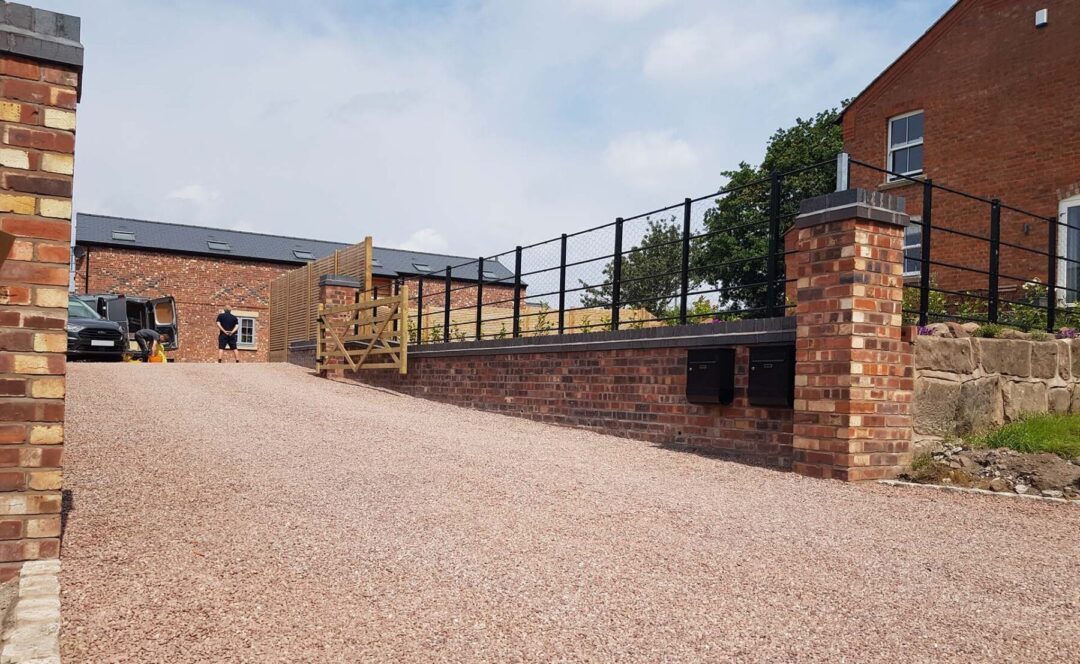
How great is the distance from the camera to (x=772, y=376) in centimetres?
808

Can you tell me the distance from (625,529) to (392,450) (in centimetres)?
320

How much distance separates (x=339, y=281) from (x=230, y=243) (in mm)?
21779

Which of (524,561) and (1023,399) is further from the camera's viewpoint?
(1023,399)

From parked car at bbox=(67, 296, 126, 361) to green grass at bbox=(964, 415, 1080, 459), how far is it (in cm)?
1774

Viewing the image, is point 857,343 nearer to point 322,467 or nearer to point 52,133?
point 322,467

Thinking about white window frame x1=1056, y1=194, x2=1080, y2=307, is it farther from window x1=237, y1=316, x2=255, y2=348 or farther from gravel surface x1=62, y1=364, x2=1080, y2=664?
window x1=237, y1=316, x2=255, y2=348

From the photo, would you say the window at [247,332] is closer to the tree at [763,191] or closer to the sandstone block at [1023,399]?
the tree at [763,191]

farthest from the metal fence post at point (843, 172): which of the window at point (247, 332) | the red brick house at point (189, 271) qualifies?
the window at point (247, 332)

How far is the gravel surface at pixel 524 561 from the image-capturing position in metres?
3.46

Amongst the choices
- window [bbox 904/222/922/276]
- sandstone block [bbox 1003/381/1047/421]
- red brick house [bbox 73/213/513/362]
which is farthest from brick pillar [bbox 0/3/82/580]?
red brick house [bbox 73/213/513/362]

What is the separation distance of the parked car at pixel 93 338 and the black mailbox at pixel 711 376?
1502 centimetres

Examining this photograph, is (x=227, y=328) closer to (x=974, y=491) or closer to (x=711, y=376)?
(x=711, y=376)

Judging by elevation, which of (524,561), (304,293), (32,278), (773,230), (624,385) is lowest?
(524,561)

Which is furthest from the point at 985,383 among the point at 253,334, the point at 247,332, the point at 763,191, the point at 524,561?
the point at 247,332
